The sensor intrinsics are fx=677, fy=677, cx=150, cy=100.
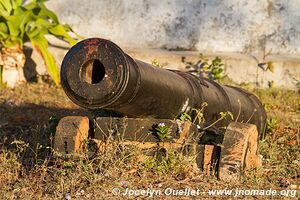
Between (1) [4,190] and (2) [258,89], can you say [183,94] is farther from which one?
(2) [258,89]

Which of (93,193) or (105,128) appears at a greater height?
(105,128)

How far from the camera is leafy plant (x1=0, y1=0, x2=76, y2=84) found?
9.08 m

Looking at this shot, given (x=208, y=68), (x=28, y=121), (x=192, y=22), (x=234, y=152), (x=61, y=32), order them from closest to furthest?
1. (x=234, y=152)
2. (x=28, y=121)
3. (x=208, y=68)
4. (x=61, y=32)
5. (x=192, y=22)

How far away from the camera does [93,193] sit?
460 cm

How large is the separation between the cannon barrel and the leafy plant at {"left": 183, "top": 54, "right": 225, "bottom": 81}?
12.2ft

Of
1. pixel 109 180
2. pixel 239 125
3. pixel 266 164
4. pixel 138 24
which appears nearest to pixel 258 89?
pixel 138 24

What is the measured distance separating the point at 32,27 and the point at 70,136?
4.46m

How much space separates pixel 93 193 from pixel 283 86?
202 inches

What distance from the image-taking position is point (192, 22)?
9547mm

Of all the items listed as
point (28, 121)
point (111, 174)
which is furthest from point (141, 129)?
point (28, 121)

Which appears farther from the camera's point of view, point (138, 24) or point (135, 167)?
point (138, 24)

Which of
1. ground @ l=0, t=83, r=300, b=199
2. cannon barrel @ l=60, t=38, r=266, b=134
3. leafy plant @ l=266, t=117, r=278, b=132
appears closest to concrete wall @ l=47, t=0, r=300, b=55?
leafy plant @ l=266, t=117, r=278, b=132

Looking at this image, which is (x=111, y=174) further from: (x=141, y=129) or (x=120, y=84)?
(x=120, y=84)

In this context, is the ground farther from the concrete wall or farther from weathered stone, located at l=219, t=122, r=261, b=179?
the concrete wall
